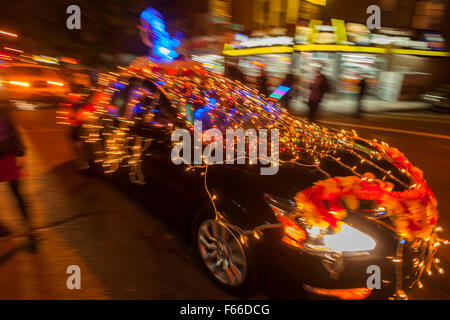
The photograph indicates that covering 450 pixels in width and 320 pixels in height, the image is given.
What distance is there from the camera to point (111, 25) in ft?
17.3

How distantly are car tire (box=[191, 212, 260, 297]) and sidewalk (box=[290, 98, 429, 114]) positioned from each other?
1082cm

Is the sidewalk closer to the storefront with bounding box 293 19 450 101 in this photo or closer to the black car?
the storefront with bounding box 293 19 450 101

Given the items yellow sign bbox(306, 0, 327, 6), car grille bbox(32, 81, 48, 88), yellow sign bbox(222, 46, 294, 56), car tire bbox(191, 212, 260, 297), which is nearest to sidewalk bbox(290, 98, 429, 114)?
yellow sign bbox(222, 46, 294, 56)

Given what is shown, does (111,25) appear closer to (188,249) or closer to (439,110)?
(188,249)

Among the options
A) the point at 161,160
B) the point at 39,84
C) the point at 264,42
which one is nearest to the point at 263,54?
the point at 264,42

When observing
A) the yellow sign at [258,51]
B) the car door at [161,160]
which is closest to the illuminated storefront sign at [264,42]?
the yellow sign at [258,51]

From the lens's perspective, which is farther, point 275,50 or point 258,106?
point 275,50

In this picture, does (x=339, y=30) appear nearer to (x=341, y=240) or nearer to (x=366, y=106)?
(x=366, y=106)

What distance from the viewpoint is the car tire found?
249cm

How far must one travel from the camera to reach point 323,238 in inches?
88.8

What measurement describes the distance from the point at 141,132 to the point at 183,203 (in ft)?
2.67

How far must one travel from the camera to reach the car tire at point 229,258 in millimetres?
2494

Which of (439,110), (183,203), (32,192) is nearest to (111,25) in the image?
(32,192)

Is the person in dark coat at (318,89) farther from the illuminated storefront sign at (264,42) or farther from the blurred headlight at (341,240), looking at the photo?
the blurred headlight at (341,240)
